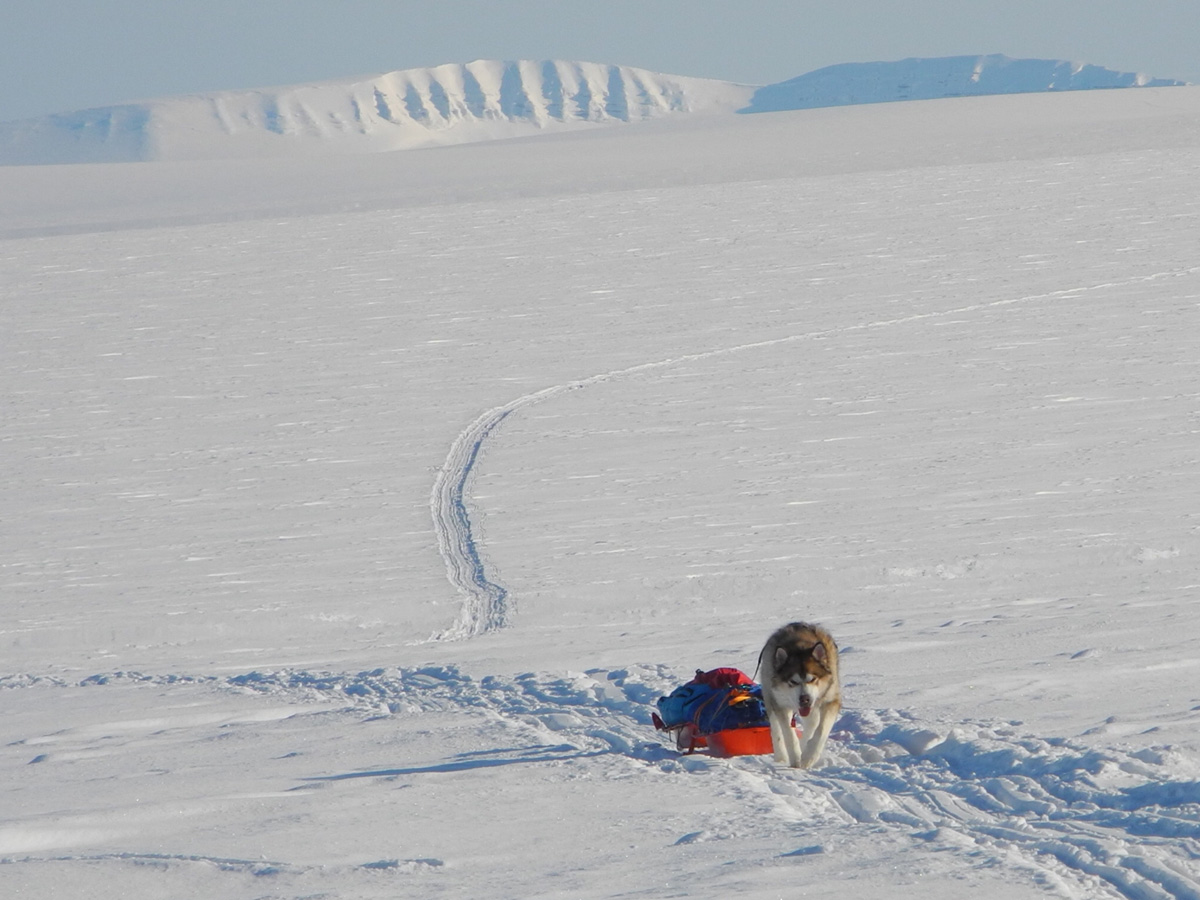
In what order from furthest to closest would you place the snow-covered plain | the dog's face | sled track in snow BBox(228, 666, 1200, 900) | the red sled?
the red sled, the dog's face, the snow-covered plain, sled track in snow BBox(228, 666, 1200, 900)

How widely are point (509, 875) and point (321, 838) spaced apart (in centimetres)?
56

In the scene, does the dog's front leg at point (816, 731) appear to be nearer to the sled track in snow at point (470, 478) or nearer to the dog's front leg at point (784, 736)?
the dog's front leg at point (784, 736)

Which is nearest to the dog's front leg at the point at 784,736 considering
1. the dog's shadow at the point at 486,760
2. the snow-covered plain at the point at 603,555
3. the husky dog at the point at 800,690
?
the husky dog at the point at 800,690

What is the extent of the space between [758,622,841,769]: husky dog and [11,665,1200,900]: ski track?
0.08m

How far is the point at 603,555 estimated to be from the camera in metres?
7.57

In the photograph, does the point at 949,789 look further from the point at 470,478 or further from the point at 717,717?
the point at 470,478

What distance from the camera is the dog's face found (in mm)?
4070

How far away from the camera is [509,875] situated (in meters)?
3.31

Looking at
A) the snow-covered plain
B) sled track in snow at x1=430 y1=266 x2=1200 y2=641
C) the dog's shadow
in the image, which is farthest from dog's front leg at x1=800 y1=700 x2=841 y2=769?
sled track in snow at x1=430 y1=266 x2=1200 y2=641

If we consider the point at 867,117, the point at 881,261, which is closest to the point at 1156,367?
the point at 881,261

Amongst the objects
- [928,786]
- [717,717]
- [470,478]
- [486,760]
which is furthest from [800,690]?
[470,478]

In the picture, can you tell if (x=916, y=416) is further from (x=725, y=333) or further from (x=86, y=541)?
(x=86, y=541)

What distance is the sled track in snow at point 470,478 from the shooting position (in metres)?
6.79

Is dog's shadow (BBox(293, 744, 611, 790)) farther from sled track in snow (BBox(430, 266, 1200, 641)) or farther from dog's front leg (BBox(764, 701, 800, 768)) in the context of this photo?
sled track in snow (BBox(430, 266, 1200, 641))
